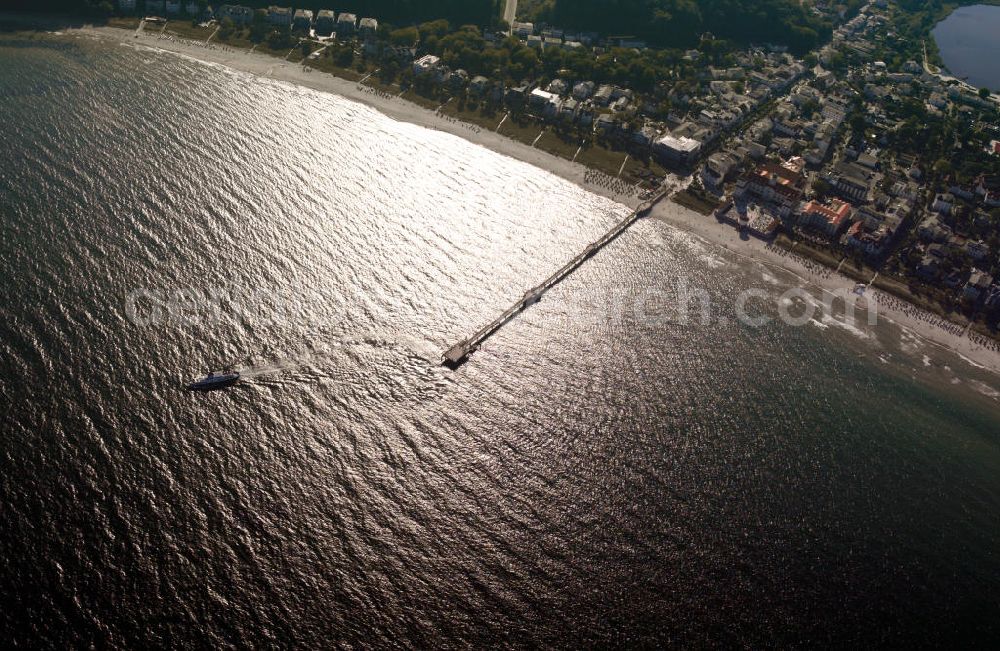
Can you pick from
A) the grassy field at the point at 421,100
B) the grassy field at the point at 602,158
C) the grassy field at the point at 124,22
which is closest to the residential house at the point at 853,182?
the grassy field at the point at 602,158

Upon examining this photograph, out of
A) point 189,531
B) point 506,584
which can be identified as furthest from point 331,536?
point 506,584

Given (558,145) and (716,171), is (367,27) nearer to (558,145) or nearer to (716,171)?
(558,145)

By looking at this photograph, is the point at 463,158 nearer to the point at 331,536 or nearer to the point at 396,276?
the point at 396,276

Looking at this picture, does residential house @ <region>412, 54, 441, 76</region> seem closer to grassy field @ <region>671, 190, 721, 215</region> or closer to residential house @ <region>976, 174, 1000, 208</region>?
grassy field @ <region>671, 190, 721, 215</region>

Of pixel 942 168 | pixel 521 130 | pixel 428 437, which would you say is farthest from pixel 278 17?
pixel 942 168

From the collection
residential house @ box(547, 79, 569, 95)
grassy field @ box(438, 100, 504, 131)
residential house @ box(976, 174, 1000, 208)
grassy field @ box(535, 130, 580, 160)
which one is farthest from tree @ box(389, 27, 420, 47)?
residential house @ box(976, 174, 1000, 208)
